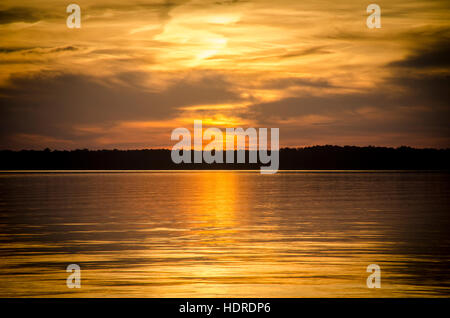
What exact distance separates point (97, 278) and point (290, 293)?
644cm

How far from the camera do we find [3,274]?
1969cm

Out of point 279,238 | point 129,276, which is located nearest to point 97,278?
point 129,276

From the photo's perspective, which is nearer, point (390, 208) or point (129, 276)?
point (129, 276)

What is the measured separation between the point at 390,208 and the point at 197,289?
34.2 metres

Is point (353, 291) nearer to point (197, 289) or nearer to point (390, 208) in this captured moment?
point (197, 289)

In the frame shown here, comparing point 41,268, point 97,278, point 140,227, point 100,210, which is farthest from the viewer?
point 100,210
